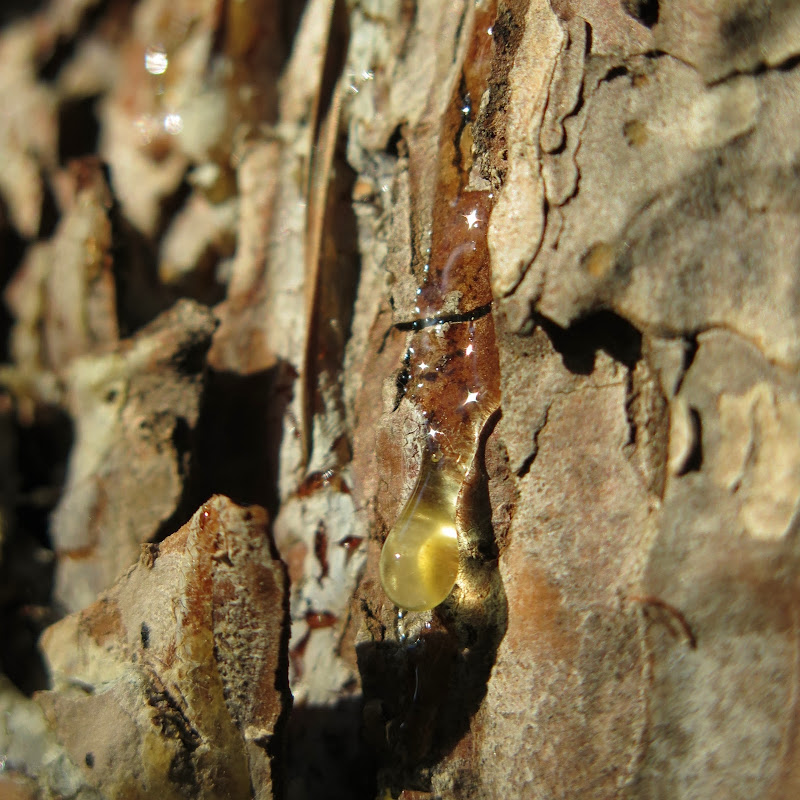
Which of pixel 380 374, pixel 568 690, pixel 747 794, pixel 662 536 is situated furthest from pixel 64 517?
pixel 747 794

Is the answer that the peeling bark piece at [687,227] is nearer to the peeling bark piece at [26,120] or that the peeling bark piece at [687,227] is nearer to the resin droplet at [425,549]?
the resin droplet at [425,549]

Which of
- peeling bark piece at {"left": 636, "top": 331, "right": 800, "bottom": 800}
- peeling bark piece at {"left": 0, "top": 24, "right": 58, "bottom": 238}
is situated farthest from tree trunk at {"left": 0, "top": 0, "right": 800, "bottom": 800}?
peeling bark piece at {"left": 0, "top": 24, "right": 58, "bottom": 238}

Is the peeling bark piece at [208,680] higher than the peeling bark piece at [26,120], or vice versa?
the peeling bark piece at [26,120]

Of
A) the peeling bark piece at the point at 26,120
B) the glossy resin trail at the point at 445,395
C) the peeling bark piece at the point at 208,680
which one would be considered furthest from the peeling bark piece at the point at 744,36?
the peeling bark piece at the point at 26,120

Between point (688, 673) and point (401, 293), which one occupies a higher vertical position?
point (401, 293)

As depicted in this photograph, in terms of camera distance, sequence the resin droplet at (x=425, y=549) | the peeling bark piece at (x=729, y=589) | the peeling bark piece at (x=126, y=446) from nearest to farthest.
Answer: the peeling bark piece at (x=729, y=589), the resin droplet at (x=425, y=549), the peeling bark piece at (x=126, y=446)

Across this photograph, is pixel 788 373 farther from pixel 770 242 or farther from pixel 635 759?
pixel 635 759

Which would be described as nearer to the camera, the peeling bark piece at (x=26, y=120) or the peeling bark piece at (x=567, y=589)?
the peeling bark piece at (x=567, y=589)

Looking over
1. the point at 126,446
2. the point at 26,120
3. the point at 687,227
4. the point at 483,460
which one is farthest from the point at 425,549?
the point at 26,120
